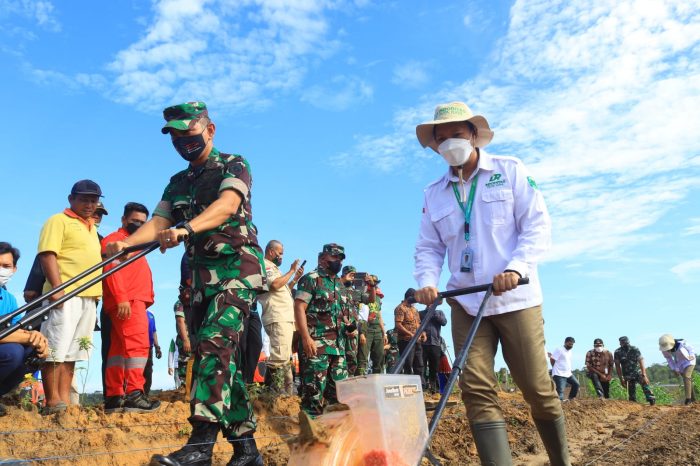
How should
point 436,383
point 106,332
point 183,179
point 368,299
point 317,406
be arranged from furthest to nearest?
point 436,383 < point 368,299 < point 317,406 < point 106,332 < point 183,179

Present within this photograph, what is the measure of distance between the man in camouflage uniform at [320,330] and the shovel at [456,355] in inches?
149

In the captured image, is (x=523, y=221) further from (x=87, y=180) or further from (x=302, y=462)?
(x=87, y=180)

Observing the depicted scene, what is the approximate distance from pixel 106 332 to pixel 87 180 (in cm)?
142

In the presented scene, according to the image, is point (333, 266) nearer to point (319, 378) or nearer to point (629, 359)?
point (319, 378)

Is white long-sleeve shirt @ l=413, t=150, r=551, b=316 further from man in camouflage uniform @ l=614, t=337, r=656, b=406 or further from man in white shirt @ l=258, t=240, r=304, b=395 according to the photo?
man in camouflage uniform @ l=614, t=337, r=656, b=406

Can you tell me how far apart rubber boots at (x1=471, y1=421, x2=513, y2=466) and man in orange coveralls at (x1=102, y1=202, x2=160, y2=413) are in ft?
10.9

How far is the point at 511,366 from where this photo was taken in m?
3.68

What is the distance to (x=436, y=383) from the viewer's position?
40.2 feet

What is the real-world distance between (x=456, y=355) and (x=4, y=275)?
3860 millimetres

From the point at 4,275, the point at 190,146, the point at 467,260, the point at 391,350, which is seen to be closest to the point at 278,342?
the point at 4,275

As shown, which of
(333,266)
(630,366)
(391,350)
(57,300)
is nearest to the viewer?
(57,300)

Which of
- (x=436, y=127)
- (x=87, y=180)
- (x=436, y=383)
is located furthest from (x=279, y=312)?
(x=436, y=383)

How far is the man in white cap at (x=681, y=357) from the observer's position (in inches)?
629

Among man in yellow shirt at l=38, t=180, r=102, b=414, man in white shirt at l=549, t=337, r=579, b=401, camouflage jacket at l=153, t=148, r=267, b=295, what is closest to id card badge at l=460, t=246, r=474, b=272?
camouflage jacket at l=153, t=148, r=267, b=295
